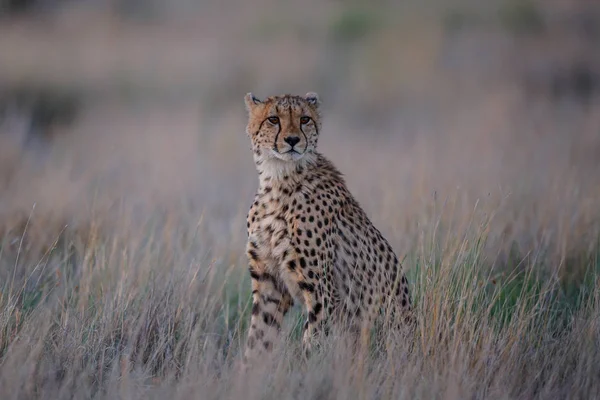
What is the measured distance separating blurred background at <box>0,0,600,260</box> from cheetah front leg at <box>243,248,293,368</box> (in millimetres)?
796

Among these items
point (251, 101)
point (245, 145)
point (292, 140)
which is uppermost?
point (251, 101)

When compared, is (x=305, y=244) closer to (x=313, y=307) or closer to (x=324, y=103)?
(x=313, y=307)

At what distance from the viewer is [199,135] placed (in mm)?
9602

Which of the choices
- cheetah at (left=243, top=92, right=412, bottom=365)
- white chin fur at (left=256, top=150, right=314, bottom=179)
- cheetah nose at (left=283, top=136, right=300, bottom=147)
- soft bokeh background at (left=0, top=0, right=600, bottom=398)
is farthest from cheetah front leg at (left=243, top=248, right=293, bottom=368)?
cheetah nose at (left=283, top=136, right=300, bottom=147)

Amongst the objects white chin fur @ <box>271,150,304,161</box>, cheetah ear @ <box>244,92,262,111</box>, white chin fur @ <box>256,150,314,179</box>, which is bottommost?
white chin fur @ <box>256,150,314,179</box>

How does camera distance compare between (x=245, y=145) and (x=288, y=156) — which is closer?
(x=288, y=156)

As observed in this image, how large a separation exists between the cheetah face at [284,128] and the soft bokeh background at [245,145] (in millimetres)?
592

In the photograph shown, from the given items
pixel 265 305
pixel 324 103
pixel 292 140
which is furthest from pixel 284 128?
pixel 324 103

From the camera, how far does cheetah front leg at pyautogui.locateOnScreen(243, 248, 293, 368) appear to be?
3.95m

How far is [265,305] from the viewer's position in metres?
4.00

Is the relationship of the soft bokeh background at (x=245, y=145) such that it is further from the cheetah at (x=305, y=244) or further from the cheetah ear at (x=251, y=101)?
the cheetah ear at (x=251, y=101)

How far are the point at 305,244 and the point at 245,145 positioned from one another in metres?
5.48

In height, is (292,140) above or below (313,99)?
below

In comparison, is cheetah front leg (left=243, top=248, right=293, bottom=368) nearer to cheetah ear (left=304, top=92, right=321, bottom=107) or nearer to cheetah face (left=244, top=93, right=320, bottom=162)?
cheetah face (left=244, top=93, right=320, bottom=162)
